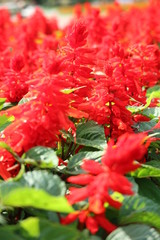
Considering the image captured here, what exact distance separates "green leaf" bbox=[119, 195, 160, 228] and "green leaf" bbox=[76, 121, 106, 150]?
281 millimetres

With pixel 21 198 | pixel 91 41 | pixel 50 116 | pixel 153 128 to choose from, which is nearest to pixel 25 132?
pixel 50 116

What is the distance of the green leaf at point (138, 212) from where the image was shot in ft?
3.95

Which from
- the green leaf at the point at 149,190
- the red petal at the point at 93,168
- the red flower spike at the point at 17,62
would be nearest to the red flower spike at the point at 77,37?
the red flower spike at the point at 17,62

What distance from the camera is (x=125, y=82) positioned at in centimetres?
178

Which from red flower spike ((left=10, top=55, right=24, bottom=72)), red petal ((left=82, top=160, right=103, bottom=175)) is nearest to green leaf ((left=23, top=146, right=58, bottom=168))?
red petal ((left=82, top=160, right=103, bottom=175))

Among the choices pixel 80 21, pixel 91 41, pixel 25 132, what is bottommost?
pixel 91 41

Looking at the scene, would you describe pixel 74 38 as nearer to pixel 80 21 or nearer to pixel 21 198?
pixel 80 21

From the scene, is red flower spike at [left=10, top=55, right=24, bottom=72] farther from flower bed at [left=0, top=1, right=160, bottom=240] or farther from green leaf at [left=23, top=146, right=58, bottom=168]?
green leaf at [left=23, top=146, right=58, bottom=168]

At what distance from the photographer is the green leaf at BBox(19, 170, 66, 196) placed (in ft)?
3.83

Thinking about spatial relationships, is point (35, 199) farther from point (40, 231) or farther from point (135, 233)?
point (135, 233)

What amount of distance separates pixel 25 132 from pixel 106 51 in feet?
4.13

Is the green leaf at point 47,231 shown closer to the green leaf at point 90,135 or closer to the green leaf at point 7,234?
the green leaf at point 7,234

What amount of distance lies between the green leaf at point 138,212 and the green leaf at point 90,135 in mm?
281

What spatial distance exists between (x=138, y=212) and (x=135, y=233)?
0.06 metres
